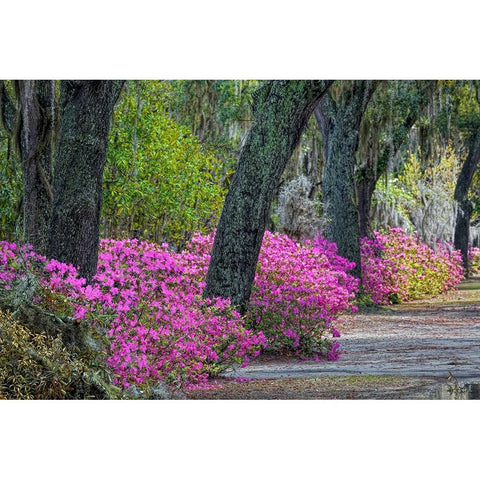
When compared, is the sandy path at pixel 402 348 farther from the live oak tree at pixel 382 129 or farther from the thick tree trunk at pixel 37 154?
the live oak tree at pixel 382 129

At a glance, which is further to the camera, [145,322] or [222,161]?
[222,161]

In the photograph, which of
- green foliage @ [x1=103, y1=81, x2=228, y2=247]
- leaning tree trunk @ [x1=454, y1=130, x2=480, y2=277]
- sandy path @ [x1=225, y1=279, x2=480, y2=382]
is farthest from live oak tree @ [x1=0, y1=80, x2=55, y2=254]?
leaning tree trunk @ [x1=454, y1=130, x2=480, y2=277]

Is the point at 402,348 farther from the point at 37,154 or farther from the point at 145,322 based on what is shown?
the point at 37,154

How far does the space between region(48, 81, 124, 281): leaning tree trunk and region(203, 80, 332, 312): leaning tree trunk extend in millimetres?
1684

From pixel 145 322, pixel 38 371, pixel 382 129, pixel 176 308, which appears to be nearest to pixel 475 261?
pixel 382 129

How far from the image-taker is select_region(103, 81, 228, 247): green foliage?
14.3 metres

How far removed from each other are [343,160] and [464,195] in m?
11.5

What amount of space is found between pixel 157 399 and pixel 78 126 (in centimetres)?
302

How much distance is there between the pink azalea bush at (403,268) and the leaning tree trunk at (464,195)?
4.84 feet

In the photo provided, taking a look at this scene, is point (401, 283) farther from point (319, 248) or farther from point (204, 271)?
point (204, 271)

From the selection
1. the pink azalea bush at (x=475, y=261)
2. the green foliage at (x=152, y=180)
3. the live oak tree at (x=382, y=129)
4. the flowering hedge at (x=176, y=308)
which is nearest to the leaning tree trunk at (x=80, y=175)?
the flowering hedge at (x=176, y=308)

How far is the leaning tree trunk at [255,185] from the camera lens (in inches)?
406

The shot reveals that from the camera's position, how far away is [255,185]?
1046 cm
